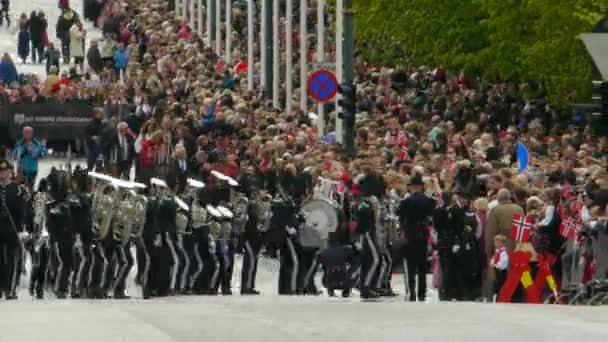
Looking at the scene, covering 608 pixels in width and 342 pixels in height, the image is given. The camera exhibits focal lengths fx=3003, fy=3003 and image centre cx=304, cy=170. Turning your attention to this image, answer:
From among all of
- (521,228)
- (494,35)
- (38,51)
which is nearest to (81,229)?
(521,228)

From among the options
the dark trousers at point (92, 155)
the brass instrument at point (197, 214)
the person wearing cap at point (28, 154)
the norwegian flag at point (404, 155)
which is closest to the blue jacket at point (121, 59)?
the dark trousers at point (92, 155)

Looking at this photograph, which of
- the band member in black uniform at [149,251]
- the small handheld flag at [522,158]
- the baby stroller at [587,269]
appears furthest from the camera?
the small handheld flag at [522,158]

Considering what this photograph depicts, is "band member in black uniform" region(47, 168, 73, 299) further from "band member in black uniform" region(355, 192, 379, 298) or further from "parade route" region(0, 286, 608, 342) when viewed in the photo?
"parade route" region(0, 286, 608, 342)

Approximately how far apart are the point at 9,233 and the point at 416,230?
4.68 m

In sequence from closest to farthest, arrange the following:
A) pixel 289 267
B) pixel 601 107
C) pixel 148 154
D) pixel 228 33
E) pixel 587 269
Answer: pixel 601 107 → pixel 587 269 → pixel 289 267 → pixel 148 154 → pixel 228 33

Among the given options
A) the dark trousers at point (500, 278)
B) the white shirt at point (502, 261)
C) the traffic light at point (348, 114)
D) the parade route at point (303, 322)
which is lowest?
the parade route at point (303, 322)

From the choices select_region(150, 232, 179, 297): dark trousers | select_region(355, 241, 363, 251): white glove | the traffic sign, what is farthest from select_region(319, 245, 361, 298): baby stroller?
the traffic sign

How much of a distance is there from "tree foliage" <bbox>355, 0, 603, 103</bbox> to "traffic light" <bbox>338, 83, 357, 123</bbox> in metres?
4.23

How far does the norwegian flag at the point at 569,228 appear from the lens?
3341cm

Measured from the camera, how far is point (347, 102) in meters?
48.3

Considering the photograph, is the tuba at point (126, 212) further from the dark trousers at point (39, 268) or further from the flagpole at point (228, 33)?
the flagpole at point (228, 33)

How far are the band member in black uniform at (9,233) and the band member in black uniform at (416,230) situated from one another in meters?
4.42

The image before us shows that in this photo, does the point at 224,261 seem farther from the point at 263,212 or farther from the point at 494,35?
the point at 494,35

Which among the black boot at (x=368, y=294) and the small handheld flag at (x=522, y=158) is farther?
the small handheld flag at (x=522, y=158)
